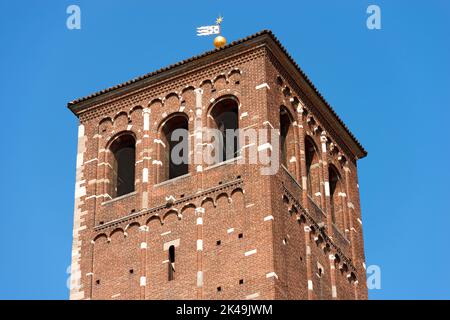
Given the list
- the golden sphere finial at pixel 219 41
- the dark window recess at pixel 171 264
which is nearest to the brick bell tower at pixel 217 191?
the dark window recess at pixel 171 264

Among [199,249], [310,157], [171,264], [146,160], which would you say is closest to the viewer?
[199,249]

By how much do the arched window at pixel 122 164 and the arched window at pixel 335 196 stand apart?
731 centimetres

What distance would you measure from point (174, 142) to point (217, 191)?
3967 mm

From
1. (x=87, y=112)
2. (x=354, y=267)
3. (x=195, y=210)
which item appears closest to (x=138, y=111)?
(x=87, y=112)

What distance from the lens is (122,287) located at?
53.3 meters

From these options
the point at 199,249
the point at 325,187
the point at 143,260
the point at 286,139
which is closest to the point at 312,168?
the point at 325,187

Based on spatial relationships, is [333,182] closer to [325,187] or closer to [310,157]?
[310,157]

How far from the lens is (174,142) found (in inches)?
2242

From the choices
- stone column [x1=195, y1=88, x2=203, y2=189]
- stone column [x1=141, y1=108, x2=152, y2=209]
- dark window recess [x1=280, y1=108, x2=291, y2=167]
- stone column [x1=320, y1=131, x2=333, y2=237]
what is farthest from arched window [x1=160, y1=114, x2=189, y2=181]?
stone column [x1=320, y1=131, x2=333, y2=237]

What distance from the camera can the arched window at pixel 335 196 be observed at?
2296 inches

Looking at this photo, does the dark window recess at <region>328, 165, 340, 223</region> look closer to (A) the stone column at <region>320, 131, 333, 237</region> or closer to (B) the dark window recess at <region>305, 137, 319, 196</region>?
(A) the stone column at <region>320, 131, 333, 237</region>

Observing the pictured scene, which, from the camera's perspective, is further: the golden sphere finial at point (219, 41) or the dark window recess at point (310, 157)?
the golden sphere finial at point (219, 41)

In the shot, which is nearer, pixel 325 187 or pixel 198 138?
pixel 198 138

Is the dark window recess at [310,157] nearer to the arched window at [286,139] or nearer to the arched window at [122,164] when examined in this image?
the arched window at [286,139]
